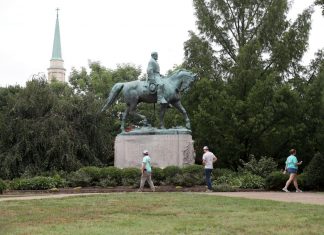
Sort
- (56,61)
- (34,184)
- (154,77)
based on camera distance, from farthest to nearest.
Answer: (56,61) < (154,77) < (34,184)

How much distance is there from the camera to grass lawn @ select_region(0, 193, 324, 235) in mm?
9578

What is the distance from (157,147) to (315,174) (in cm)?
667

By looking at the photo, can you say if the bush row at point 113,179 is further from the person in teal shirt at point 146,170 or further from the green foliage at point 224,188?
the green foliage at point 224,188

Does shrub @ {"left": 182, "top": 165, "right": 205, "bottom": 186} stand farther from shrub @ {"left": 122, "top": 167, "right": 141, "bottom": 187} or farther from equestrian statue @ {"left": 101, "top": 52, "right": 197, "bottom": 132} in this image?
equestrian statue @ {"left": 101, "top": 52, "right": 197, "bottom": 132}

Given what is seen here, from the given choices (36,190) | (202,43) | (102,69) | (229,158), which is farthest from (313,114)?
(102,69)

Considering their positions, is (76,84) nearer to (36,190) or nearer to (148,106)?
(148,106)

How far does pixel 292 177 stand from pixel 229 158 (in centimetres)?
908

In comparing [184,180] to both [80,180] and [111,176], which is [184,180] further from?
[80,180]

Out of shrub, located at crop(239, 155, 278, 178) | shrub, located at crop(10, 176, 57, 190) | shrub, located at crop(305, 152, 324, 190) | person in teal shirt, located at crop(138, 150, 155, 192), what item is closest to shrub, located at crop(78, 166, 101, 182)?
shrub, located at crop(10, 176, 57, 190)

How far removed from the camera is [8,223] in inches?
423

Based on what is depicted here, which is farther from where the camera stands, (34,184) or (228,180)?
(228,180)

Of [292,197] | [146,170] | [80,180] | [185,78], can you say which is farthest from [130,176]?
[292,197]

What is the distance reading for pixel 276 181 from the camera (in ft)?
67.1

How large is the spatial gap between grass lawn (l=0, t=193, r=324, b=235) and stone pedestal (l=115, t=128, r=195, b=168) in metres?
8.05
